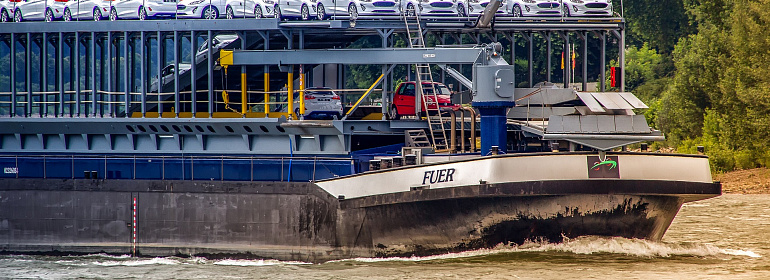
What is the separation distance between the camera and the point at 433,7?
29.8 m

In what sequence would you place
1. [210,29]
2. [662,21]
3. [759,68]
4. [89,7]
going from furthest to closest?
[662,21] → [759,68] → [89,7] → [210,29]

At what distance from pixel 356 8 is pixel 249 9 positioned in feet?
10.5

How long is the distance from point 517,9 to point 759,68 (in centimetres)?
1658

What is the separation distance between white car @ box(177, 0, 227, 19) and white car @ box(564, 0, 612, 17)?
32.5 ft

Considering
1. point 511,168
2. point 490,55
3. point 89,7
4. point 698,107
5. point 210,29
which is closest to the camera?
point 511,168

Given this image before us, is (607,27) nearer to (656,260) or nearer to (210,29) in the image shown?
(656,260)

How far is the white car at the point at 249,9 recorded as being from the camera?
3017cm

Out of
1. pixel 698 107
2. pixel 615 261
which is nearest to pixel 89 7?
pixel 615 261

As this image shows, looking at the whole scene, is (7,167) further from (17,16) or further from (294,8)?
(294,8)

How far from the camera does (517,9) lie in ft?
98.0

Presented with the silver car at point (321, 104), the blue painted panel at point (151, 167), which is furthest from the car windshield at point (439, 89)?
the blue painted panel at point (151, 167)

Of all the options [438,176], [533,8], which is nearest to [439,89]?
[533,8]

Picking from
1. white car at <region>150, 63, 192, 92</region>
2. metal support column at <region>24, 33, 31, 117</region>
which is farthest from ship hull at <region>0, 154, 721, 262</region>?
white car at <region>150, 63, 192, 92</region>

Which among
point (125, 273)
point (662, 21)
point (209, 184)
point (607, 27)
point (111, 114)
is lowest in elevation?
point (125, 273)
